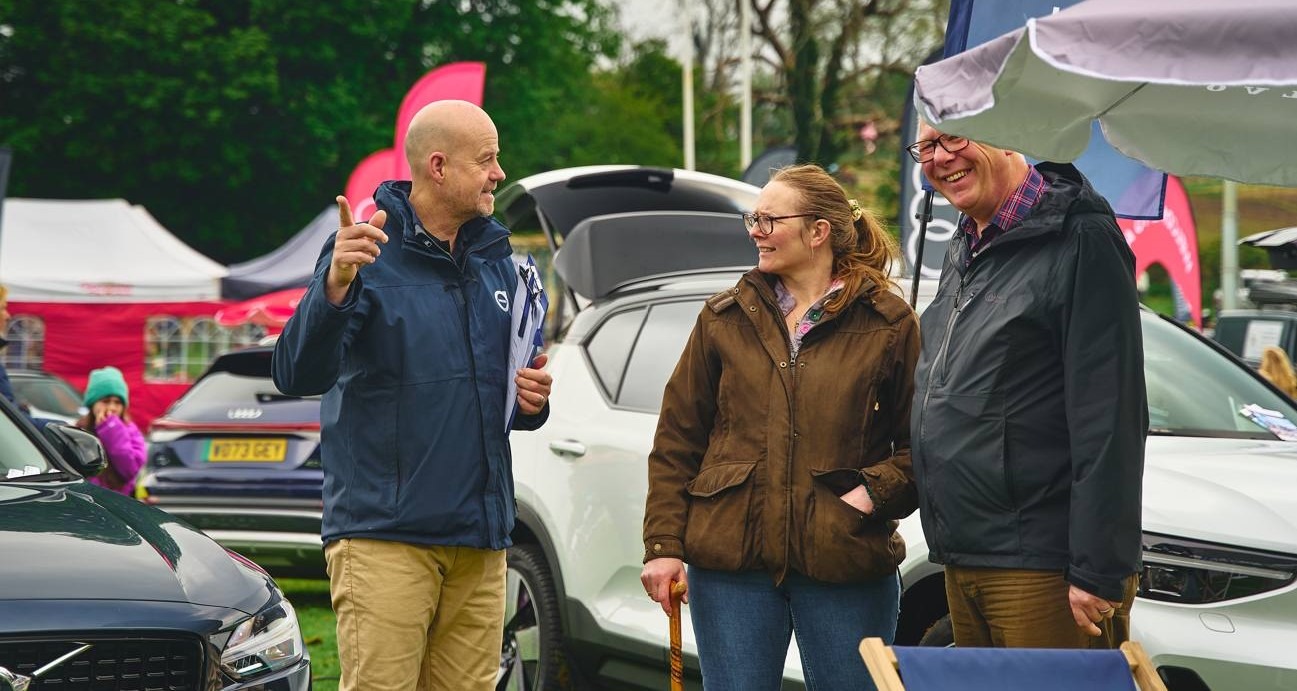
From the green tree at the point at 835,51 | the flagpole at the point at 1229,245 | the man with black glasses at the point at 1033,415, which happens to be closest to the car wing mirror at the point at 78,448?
the man with black glasses at the point at 1033,415

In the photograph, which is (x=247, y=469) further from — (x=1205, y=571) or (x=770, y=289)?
(x=1205, y=571)

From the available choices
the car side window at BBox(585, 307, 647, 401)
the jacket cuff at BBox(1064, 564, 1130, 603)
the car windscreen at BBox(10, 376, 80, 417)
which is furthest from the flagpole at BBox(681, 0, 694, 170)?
the jacket cuff at BBox(1064, 564, 1130, 603)

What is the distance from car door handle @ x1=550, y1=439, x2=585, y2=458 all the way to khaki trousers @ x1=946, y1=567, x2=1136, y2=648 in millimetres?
2459

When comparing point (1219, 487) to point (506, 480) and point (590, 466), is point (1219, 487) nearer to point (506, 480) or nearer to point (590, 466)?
point (506, 480)

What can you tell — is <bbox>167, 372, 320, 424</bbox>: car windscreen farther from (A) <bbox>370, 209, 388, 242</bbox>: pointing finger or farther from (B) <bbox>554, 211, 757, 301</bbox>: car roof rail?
(A) <bbox>370, 209, 388, 242</bbox>: pointing finger

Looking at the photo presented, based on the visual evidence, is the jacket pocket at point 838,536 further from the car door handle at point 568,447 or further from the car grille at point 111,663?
the car door handle at point 568,447

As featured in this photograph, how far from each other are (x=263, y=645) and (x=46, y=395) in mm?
16302

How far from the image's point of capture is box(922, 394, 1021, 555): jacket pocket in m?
3.04

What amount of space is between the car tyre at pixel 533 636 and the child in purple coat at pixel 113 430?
3730mm

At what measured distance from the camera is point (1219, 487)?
3.86 metres

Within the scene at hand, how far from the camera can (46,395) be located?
18.9 metres

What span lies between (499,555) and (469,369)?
0.51 metres

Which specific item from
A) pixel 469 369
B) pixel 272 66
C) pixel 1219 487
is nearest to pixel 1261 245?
pixel 1219 487

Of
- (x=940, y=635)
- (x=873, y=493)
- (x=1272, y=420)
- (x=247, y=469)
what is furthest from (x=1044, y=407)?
(x=247, y=469)
